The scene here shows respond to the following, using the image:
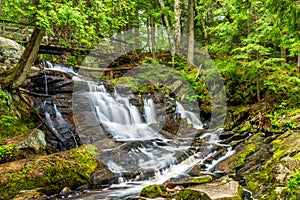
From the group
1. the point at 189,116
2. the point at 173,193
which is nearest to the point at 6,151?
the point at 173,193

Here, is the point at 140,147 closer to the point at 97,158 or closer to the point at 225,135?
the point at 97,158

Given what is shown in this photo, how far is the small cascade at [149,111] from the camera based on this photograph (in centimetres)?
1177

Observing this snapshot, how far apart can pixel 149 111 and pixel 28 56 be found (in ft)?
20.4

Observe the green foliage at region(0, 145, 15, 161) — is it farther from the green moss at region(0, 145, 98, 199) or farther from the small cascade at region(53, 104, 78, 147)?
the small cascade at region(53, 104, 78, 147)

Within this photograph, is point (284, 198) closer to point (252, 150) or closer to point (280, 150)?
point (280, 150)

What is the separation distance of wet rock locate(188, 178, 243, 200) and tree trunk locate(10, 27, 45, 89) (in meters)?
5.59

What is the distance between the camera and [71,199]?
17.5ft

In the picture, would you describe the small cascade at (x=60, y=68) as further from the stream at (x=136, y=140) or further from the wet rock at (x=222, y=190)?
the wet rock at (x=222, y=190)

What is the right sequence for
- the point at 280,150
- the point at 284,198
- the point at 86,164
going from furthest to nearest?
the point at 86,164 < the point at 280,150 < the point at 284,198

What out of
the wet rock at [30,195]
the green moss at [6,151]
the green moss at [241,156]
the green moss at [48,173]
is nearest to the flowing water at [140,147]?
the green moss at [241,156]

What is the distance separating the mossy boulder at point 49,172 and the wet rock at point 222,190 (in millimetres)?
2683

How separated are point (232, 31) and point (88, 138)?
7102 millimetres

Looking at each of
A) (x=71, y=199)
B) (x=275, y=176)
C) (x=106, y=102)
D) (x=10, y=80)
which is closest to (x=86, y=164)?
(x=71, y=199)

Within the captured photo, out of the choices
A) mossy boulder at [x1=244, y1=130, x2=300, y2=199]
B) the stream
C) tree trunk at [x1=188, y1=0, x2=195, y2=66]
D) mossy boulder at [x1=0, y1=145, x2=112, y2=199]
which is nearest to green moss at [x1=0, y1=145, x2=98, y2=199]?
mossy boulder at [x1=0, y1=145, x2=112, y2=199]
